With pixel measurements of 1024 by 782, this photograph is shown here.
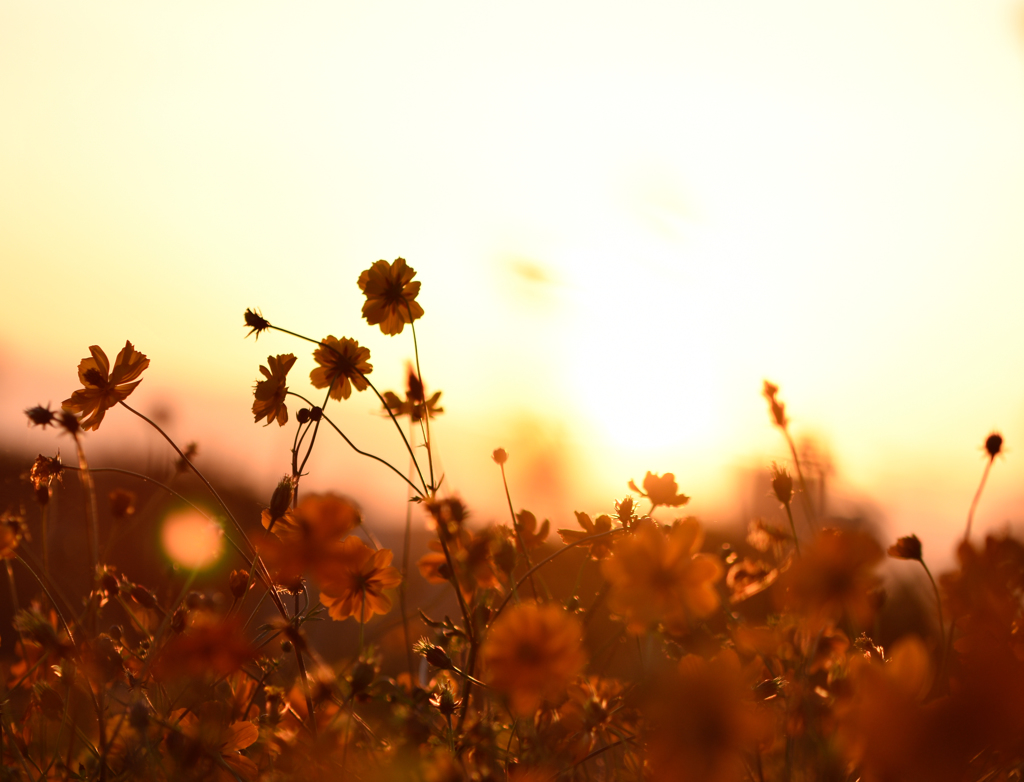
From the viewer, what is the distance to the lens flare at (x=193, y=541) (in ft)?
3.26

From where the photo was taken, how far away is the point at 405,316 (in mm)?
1364

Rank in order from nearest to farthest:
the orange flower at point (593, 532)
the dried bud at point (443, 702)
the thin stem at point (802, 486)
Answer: the dried bud at point (443, 702)
the orange flower at point (593, 532)
the thin stem at point (802, 486)

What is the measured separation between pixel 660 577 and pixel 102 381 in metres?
1.05

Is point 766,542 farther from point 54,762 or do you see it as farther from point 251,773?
point 54,762

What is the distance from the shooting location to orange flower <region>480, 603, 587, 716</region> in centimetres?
64

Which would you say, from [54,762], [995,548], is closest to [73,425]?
[54,762]

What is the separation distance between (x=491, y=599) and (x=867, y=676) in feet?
2.45

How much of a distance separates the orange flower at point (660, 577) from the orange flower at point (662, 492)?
38 centimetres

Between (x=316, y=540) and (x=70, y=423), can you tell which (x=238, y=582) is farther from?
(x=316, y=540)

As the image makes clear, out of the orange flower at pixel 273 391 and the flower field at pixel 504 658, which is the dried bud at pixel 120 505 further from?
the orange flower at pixel 273 391

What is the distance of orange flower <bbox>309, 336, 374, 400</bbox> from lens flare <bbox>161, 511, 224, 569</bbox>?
1.09 feet

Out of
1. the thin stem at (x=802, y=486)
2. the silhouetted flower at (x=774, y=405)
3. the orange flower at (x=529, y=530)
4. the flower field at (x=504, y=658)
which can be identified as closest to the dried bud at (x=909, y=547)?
the flower field at (x=504, y=658)

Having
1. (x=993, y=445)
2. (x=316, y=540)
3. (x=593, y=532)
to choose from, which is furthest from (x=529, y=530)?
(x=993, y=445)

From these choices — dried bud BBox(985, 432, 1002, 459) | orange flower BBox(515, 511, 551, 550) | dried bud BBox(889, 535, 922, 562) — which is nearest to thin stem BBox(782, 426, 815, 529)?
dried bud BBox(889, 535, 922, 562)
